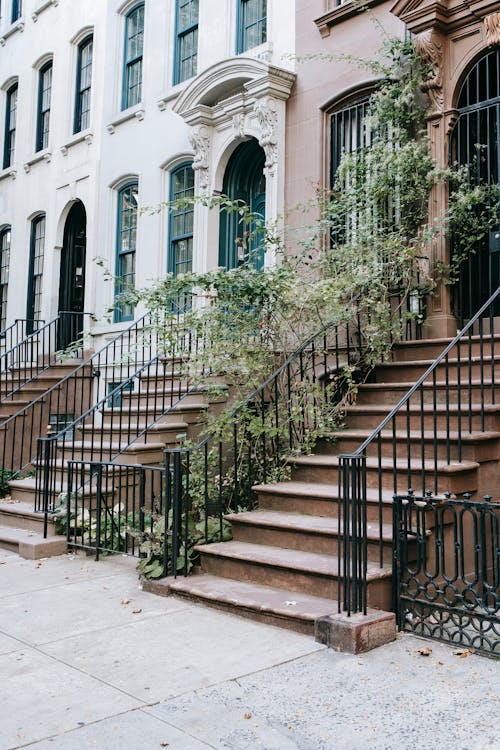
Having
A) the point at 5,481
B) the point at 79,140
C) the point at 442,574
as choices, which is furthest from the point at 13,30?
the point at 442,574

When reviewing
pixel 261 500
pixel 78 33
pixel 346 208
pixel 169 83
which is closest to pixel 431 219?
pixel 346 208

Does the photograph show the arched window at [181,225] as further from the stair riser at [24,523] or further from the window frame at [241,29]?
the stair riser at [24,523]

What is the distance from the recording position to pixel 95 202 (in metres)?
14.5

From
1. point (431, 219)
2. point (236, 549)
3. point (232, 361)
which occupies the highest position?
point (431, 219)

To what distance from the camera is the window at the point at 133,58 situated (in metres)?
14.1

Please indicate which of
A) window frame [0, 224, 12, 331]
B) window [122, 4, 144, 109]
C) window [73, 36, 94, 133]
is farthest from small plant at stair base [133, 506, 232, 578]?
window frame [0, 224, 12, 331]

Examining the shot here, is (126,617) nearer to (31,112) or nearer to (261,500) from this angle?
(261,500)

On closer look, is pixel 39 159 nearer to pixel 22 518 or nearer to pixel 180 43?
pixel 180 43

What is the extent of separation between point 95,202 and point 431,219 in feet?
25.8

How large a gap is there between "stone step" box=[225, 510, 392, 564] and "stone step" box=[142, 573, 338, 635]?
49 centimetres

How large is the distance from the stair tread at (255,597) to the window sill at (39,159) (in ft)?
40.2

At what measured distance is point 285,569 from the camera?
18.6 ft

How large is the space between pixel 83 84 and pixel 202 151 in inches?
212

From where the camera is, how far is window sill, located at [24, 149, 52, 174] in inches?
631
